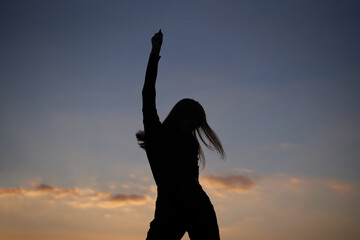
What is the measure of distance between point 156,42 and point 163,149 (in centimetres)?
85

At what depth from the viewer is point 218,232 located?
2.62 m

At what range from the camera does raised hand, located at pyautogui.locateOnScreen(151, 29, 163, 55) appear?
8.46ft

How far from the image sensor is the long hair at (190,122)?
2670 mm

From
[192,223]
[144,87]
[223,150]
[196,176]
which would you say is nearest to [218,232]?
[192,223]

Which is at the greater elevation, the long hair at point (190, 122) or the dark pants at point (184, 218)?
the long hair at point (190, 122)

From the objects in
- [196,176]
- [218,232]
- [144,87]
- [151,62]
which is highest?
[151,62]

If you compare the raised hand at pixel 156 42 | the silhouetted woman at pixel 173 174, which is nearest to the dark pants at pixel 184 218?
the silhouetted woman at pixel 173 174

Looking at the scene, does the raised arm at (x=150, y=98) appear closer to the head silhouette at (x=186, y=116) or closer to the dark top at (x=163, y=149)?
the dark top at (x=163, y=149)

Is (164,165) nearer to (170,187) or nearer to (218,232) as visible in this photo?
(170,187)

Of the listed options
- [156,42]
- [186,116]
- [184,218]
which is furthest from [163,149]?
[156,42]

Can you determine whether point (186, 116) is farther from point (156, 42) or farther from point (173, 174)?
point (156, 42)

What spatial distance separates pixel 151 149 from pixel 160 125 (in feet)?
0.65

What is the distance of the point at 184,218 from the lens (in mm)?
2598

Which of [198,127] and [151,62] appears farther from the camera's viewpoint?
[198,127]
